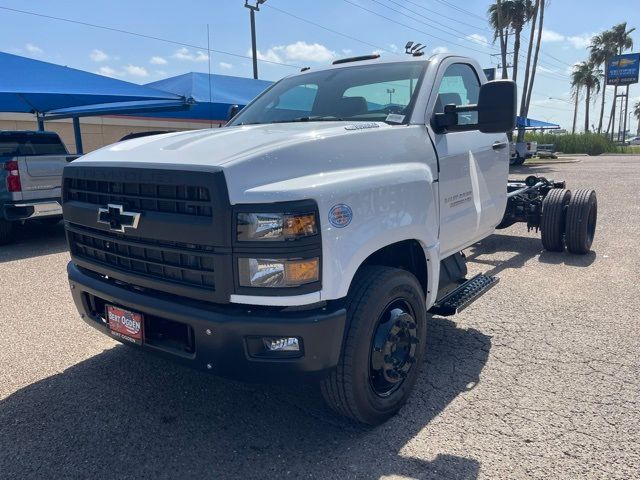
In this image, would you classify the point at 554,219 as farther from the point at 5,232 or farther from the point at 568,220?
the point at 5,232

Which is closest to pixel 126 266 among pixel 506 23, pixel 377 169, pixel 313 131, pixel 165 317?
pixel 165 317

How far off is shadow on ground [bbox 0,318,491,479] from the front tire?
198 mm

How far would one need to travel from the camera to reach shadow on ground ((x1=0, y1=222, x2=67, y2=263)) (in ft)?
25.7

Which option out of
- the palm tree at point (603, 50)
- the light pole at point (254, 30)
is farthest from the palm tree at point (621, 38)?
the light pole at point (254, 30)

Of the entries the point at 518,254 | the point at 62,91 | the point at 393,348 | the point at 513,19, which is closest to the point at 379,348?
the point at 393,348

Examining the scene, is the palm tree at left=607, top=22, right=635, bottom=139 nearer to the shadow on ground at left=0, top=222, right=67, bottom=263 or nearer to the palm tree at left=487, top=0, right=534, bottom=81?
the palm tree at left=487, top=0, right=534, bottom=81

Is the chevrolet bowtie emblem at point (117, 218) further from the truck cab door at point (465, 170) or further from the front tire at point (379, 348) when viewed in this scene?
the truck cab door at point (465, 170)

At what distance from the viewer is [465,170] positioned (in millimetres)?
3830

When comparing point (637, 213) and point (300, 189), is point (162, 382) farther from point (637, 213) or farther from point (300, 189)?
point (637, 213)

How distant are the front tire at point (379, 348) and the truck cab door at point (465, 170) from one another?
750 mm

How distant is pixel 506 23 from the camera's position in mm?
34125

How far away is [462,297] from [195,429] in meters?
2.11

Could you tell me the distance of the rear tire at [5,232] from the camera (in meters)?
8.27

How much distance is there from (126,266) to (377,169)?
4.93 ft
